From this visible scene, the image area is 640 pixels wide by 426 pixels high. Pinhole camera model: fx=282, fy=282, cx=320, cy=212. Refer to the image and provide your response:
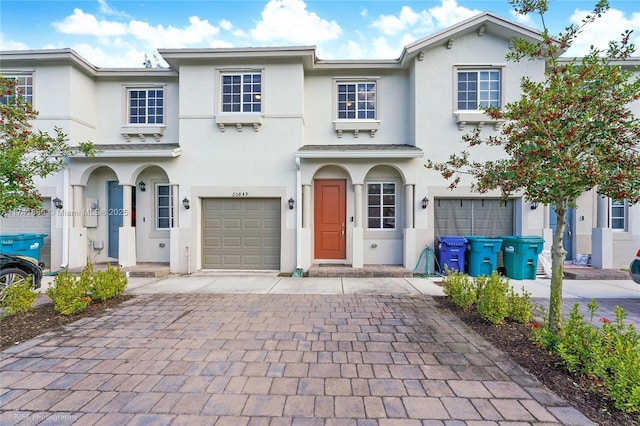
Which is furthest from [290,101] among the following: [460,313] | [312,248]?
[460,313]

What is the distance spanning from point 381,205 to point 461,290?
13.8 ft

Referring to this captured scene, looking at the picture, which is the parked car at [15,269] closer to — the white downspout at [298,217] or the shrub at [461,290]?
the white downspout at [298,217]

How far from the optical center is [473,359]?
3.37 metres

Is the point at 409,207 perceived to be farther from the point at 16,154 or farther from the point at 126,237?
the point at 126,237

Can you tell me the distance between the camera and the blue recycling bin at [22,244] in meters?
7.48

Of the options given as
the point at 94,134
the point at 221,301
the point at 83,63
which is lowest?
the point at 221,301

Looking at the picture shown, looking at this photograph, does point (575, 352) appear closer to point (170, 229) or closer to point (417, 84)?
point (417, 84)

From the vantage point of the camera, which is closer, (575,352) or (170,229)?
(575,352)

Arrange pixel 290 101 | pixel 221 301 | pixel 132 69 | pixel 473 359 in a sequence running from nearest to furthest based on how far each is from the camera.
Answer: pixel 473 359 < pixel 221 301 < pixel 290 101 < pixel 132 69

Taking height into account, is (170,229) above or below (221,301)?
above

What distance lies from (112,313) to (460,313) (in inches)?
236

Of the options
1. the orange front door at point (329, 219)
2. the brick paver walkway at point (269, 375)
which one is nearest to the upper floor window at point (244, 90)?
the orange front door at point (329, 219)

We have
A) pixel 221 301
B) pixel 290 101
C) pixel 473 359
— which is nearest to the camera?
pixel 473 359

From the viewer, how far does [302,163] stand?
825cm
